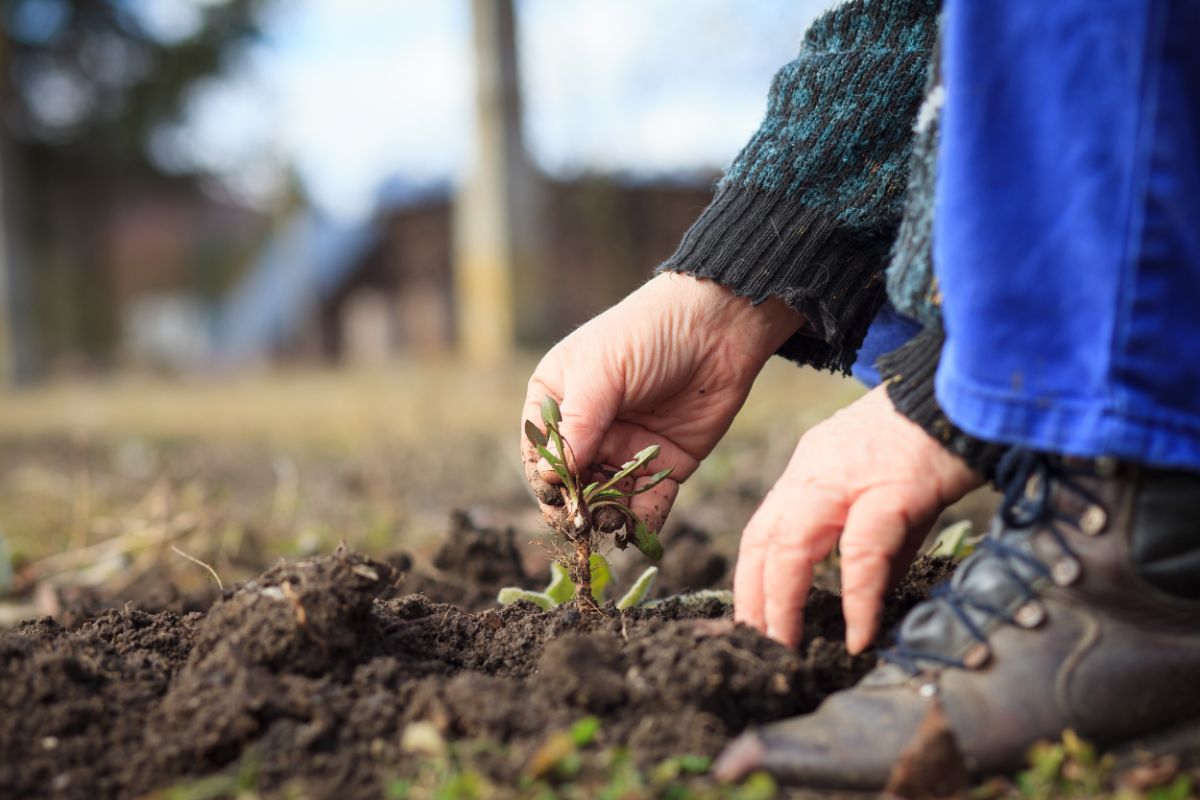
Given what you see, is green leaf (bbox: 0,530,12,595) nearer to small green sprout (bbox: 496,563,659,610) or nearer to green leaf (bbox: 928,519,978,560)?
small green sprout (bbox: 496,563,659,610)

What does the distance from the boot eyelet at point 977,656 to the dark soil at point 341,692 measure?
0.65 ft

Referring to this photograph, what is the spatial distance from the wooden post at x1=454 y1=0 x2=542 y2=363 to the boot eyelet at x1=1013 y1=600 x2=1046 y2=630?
27.9 feet

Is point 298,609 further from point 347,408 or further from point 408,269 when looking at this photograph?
point 408,269

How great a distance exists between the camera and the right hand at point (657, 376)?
5.88 ft

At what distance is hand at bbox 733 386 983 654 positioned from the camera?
1.38 meters

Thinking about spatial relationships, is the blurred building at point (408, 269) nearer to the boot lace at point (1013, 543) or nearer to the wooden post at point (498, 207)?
the wooden post at point (498, 207)

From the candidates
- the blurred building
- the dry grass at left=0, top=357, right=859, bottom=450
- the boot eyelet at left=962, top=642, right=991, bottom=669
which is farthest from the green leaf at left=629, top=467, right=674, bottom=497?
the blurred building

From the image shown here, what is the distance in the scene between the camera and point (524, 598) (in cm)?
194

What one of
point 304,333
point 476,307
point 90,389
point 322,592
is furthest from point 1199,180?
point 304,333

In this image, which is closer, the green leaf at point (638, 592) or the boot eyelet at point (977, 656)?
the boot eyelet at point (977, 656)

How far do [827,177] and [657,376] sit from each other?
1.66 feet

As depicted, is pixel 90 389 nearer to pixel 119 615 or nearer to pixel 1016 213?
pixel 119 615

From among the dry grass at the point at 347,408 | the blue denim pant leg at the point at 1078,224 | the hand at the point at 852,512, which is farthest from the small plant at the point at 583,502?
the dry grass at the point at 347,408

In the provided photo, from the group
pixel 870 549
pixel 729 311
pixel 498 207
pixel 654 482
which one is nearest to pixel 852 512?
pixel 870 549
